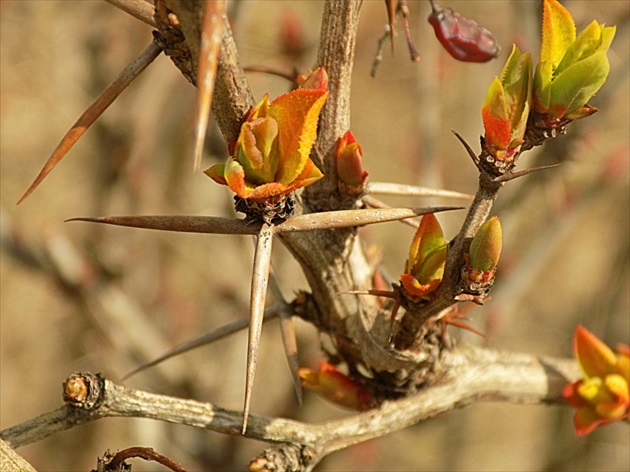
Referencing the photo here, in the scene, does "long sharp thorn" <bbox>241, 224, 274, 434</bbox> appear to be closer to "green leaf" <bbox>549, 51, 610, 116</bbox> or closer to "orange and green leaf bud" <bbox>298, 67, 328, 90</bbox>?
"orange and green leaf bud" <bbox>298, 67, 328, 90</bbox>

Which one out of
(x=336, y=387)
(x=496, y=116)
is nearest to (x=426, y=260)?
(x=496, y=116)

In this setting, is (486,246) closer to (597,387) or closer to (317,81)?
(317,81)

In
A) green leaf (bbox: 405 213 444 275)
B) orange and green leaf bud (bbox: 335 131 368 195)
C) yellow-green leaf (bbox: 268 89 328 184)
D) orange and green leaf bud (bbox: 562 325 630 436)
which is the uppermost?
orange and green leaf bud (bbox: 335 131 368 195)

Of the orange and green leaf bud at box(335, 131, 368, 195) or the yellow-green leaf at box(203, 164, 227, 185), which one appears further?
the orange and green leaf bud at box(335, 131, 368, 195)

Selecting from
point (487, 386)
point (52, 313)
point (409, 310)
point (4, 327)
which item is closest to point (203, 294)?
point (52, 313)

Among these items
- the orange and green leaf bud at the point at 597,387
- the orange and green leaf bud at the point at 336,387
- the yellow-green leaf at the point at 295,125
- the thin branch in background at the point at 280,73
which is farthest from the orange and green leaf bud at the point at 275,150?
the orange and green leaf bud at the point at 597,387

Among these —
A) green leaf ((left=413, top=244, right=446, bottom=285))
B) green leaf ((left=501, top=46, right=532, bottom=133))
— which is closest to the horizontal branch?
green leaf ((left=413, top=244, right=446, bottom=285))
